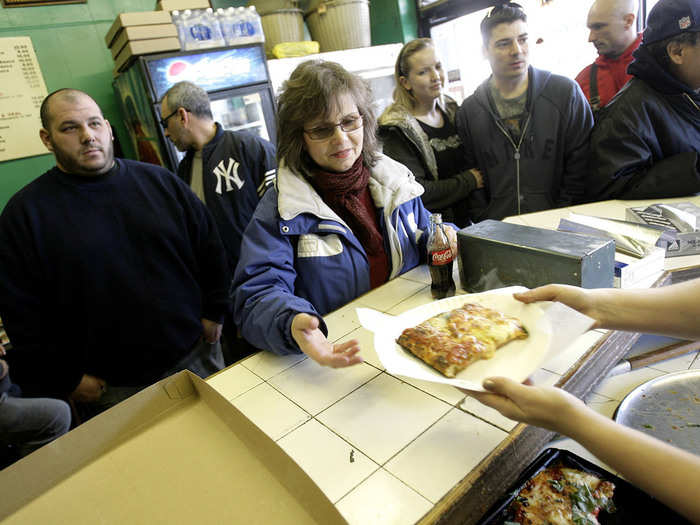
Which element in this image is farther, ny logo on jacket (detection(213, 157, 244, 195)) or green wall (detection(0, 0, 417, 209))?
green wall (detection(0, 0, 417, 209))

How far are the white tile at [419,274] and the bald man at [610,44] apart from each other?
77.4 inches

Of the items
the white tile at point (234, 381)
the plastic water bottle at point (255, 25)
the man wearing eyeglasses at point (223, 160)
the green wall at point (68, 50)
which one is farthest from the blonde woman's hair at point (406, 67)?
the green wall at point (68, 50)

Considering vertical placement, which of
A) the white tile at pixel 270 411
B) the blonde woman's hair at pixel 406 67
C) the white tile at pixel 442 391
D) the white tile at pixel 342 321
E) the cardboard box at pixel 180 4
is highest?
the cardboard box at pixel 180 4

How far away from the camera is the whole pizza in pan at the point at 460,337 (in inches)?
38.0

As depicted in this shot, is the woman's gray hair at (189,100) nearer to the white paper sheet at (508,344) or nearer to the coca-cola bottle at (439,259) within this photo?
the coca-cola bottle at (439,259)

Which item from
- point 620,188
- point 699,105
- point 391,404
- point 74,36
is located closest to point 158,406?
point 391,404

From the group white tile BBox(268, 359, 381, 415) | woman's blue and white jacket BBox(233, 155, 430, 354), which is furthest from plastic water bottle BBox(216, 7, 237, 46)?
white tile BBox(268, 359, 381, 415)

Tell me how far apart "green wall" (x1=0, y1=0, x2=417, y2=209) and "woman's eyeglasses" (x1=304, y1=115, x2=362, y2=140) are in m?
3.13

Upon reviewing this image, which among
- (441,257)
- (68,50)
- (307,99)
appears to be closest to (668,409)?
(441,257)

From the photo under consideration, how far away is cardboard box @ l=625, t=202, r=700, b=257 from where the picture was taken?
149 cm

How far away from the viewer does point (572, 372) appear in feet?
3.38

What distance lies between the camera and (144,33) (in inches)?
122

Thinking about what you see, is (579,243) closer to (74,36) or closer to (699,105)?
(699,105)

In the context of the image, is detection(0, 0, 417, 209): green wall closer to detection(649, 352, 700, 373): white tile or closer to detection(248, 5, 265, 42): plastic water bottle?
detection(248, 5, 265, 42): plastic water bottle
